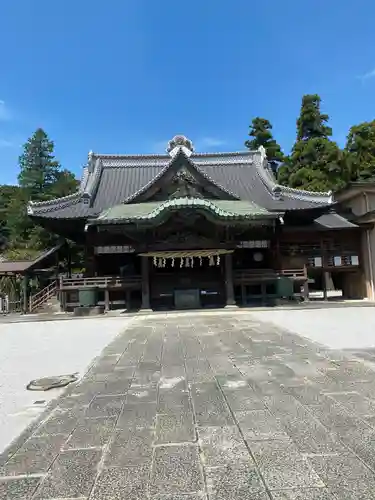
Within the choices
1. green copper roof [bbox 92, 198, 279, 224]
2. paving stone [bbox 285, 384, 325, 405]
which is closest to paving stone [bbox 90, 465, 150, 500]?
paving stone [bbox 285, 384, 325, 405]

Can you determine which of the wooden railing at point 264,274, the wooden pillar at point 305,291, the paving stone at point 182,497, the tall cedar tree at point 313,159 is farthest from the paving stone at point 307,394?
the tall cedar tree at point 313,159

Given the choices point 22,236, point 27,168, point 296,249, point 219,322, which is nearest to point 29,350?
point 219,322

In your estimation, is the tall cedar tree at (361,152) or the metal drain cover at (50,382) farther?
the tall cedar tree at (361,152)

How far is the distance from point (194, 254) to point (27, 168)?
145ft

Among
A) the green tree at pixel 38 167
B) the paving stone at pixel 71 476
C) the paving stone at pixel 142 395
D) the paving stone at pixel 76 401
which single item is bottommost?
the paving stone at pixel 142 395

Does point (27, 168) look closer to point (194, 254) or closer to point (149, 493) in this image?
point (194, 254)

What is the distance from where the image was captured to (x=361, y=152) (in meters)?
37.8

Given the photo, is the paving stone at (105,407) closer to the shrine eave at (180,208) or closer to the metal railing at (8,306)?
the shrine eave at (180,208)

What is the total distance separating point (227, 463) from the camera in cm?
275

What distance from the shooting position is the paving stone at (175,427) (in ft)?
10.6

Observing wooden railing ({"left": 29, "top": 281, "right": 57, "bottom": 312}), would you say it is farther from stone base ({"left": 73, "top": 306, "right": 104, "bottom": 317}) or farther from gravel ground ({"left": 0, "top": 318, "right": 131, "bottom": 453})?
gravel ground ({"left": 0, "top": 318, "right": 131, "bottom": 453})

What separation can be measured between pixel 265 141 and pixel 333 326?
41202 millimetres

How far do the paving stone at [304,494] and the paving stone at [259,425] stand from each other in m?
0.82

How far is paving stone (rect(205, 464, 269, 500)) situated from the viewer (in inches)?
91.7
